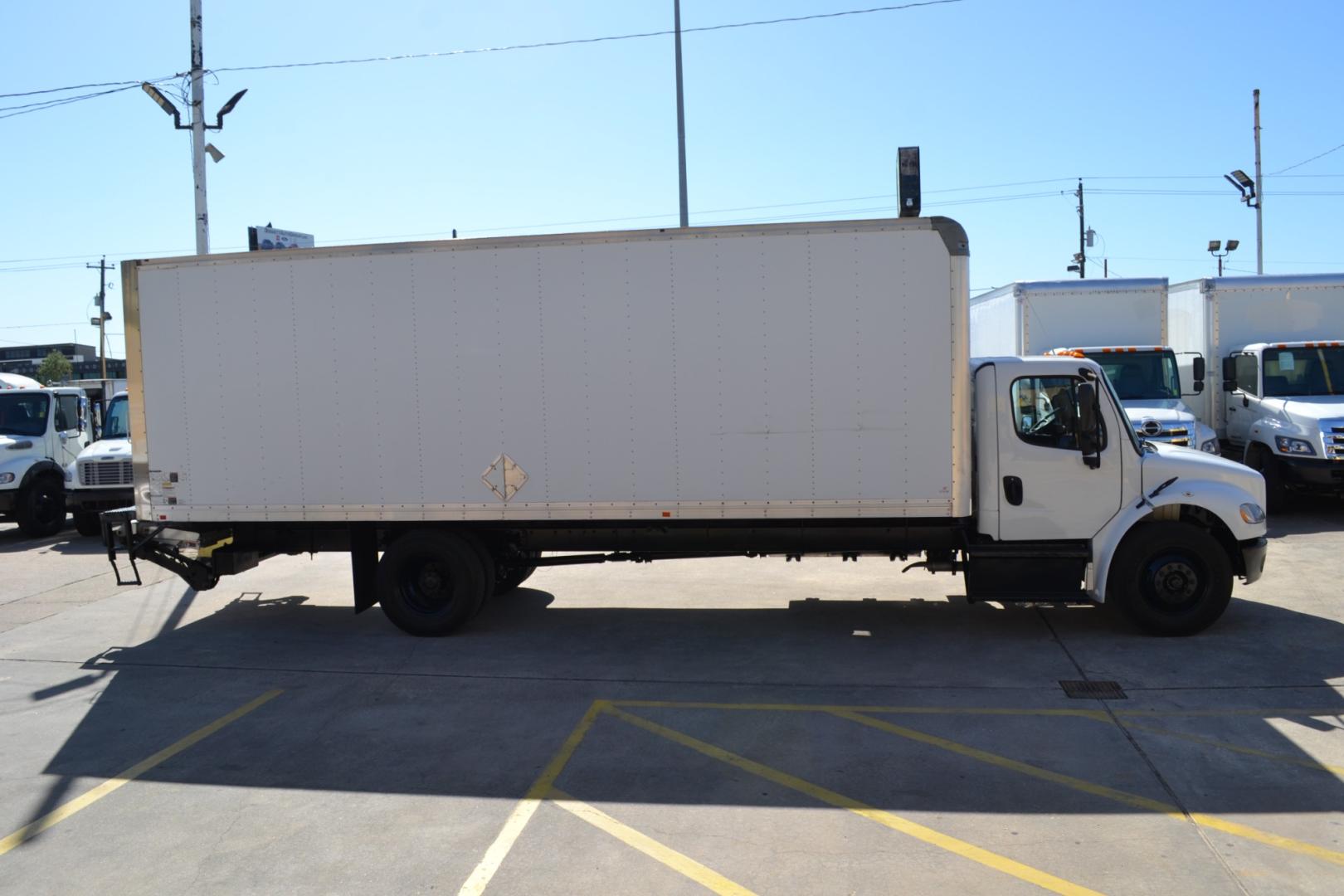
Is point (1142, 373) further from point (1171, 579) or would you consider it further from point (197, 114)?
point (197, 114)

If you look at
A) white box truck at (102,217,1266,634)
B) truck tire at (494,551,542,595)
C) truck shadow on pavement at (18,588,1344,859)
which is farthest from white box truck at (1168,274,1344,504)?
truck tire at (494,551,542,595)

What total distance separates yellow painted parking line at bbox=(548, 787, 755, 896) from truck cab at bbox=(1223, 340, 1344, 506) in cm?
1245

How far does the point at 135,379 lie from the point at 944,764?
768 centimetres

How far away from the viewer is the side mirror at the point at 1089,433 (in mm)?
7844

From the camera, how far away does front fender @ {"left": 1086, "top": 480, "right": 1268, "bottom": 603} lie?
7.86 meters

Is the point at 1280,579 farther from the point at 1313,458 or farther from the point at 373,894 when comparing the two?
the point at 373,894

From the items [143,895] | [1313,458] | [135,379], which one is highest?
[135,379]

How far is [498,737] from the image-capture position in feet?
20.4

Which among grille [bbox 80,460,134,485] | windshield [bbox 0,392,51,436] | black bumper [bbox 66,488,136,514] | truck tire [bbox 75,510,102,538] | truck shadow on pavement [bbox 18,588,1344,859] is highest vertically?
windshield [bbox 0,392,51,436]

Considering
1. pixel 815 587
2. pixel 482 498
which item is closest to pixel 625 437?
pixel 482 498

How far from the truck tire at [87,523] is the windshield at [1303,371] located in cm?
1887

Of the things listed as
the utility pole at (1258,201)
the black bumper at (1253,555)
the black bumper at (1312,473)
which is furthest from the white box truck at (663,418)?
the utility pole at (1258,201)

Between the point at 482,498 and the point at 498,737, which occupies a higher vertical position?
the point at 482,498

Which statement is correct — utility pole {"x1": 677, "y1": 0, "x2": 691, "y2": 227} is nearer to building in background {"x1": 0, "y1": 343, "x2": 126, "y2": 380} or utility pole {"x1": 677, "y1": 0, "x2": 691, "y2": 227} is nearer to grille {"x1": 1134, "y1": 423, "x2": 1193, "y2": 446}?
grille {"x1": 1134, "y1": 423, "x2": 1193, "y2": 446}
